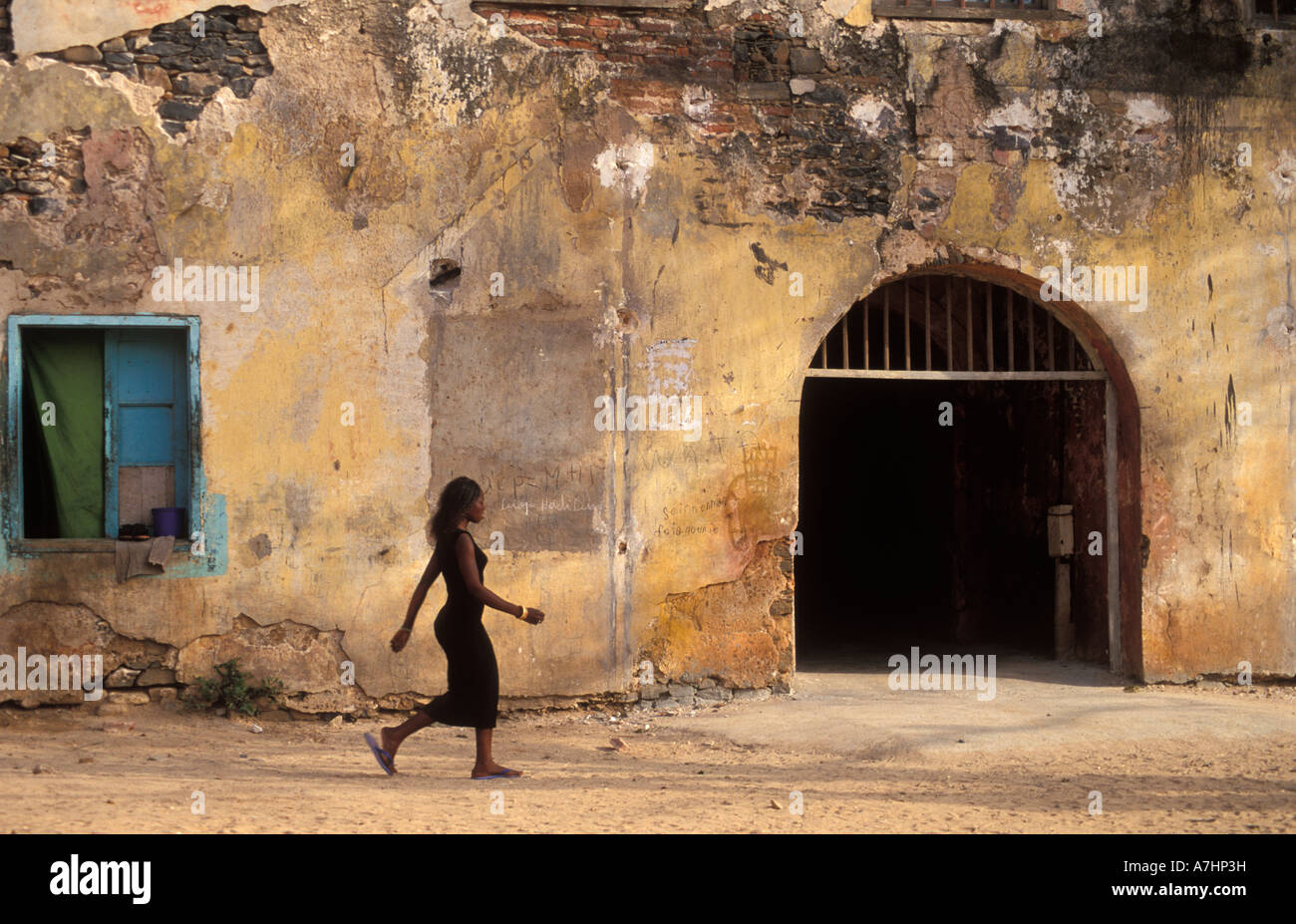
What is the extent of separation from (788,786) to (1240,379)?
4.12 m

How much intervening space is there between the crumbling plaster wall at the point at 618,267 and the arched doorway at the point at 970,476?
35 cm

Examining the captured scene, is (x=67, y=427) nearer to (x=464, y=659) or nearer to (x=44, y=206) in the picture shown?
(x=44, y=206)

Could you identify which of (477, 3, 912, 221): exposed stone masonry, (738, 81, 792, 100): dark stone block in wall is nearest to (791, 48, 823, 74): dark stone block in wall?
(477, 3, 912, 221): exposed stone masonry

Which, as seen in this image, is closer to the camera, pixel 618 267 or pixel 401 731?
pixel 401 731

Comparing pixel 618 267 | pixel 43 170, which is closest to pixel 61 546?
pixel 43 170

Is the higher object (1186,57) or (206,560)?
(1186,57)

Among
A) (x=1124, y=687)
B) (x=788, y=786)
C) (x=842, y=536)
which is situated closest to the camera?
(x=788, y=786)

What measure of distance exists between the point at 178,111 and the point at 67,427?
6.18ft

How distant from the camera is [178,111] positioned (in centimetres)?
716

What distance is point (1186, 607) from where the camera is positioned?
771cm

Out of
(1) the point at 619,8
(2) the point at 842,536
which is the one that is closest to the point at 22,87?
(1) the point at 619,8

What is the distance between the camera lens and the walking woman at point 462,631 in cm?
562

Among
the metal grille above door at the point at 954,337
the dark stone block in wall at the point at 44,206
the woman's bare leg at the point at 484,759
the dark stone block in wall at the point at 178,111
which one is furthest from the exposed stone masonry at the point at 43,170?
the metal grille above door at the point at 954,337

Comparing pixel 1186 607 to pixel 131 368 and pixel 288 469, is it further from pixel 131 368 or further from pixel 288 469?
pixel 131 368
